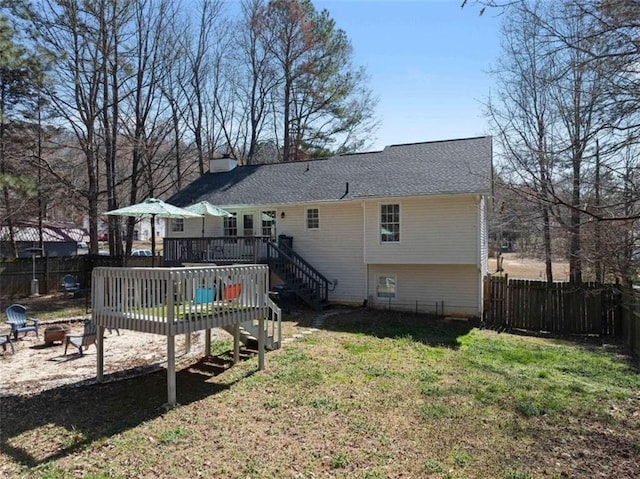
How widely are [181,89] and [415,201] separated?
18.2 m

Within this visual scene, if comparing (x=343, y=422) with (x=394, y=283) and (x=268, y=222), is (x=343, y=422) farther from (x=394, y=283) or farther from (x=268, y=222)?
(x=268, y=222)

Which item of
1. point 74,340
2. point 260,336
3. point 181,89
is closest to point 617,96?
point 260,336

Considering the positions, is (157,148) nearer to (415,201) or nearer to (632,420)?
(415,201)

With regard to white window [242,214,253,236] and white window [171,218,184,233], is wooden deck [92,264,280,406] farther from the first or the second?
white window [171,218,184,233]

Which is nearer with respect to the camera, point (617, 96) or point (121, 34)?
point (617, 96)

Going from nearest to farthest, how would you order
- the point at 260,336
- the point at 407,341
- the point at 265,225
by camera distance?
the point at 260,336
the point at 407,341
the point at 265,225

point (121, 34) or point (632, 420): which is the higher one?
point (121, 34)

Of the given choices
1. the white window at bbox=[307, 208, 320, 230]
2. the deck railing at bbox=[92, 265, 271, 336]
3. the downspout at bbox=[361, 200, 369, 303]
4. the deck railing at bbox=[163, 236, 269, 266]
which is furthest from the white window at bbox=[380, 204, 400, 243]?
the deck railing at bbox=[92, 265, 271, 336]

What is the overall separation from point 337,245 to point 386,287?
2.39m

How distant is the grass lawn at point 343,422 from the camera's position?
4723mm

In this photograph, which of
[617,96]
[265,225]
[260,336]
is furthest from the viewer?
[265,225]

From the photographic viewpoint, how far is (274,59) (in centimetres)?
2742

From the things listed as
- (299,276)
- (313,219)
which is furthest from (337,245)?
(299,276)

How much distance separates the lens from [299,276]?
1558 centimetres
